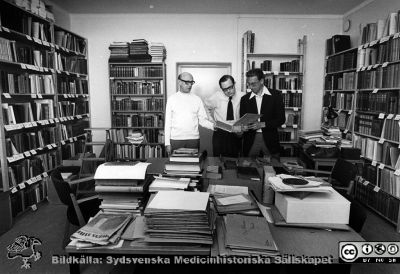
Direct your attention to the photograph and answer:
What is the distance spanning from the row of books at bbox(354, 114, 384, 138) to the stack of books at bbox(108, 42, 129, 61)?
4.19 meters

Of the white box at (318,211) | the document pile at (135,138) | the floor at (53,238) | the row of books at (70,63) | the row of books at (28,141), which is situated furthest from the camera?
the document pile at (135,138)

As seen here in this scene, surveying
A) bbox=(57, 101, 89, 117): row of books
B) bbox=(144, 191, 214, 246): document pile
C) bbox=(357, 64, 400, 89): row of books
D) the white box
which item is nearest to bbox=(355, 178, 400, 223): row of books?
bbox=(357, 64, 400, 89): row of books

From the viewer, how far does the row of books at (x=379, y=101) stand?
371cm

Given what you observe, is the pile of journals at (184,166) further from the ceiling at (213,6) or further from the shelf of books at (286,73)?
the shelf of books at (286,73)

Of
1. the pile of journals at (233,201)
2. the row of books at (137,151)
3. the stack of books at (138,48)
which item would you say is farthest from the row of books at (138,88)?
the pile of journals at (233,201)

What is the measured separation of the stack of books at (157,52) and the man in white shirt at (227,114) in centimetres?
172

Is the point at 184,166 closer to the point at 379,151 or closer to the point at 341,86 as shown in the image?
the point at 379,151

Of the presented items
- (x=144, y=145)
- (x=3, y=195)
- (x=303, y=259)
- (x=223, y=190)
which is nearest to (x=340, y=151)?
(x=223, y=190)

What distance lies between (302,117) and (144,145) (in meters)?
3.22

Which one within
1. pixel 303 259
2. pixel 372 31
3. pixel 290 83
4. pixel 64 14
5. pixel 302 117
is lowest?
pixel 303 259

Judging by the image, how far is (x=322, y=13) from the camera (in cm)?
579

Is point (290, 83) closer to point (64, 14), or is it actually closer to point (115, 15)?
point (115, 15)

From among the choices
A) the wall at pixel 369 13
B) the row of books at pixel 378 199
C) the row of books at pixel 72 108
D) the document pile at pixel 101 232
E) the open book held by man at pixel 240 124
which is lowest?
the row of books at pixel 378 199

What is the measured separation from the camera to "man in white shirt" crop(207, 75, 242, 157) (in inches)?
174
